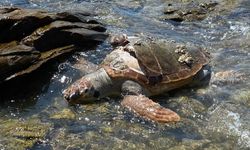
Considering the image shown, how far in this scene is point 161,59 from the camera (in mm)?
9305

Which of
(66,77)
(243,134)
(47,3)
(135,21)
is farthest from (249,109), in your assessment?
(47,3)

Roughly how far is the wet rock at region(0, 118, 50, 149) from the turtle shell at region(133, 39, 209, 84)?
235 centimetres

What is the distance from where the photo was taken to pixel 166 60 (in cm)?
942

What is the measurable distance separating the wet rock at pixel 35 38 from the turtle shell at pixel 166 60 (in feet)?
6.81

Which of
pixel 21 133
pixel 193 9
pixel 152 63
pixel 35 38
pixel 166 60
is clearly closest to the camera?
pixel 21 133

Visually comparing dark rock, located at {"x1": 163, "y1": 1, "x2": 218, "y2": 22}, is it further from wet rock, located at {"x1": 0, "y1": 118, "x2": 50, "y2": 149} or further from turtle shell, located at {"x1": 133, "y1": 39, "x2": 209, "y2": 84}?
wet rock, located at {"x1": 0, "y1": 118, "x2": 50, "y2": 149}

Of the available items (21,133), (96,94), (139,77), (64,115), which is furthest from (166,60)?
(21,133)

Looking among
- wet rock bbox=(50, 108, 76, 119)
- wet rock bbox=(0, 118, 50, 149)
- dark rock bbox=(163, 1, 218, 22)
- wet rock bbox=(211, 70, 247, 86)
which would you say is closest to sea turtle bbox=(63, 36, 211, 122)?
wet rock bbox=(50, 108, 76, 119)

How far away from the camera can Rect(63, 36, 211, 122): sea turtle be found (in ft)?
28.2

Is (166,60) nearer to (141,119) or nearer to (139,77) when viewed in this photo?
(139,77)

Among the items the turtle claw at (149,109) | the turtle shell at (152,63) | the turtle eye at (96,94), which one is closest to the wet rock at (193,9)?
the turtle shell at (152,63)

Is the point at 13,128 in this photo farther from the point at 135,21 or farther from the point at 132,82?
the point at 135,21

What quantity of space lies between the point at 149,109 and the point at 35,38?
11.2 ft

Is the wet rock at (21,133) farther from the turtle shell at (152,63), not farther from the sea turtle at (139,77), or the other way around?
the turtle shell at (152,63)
